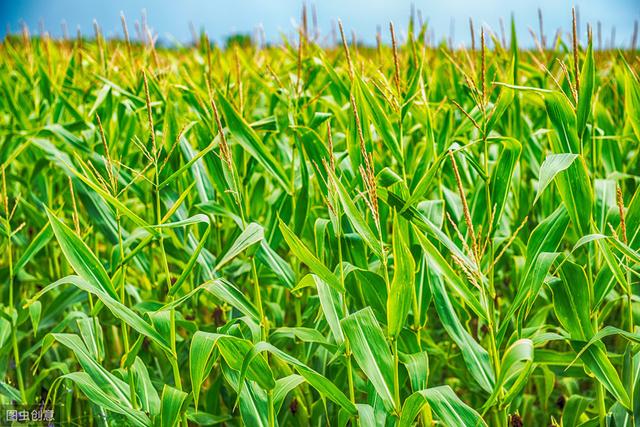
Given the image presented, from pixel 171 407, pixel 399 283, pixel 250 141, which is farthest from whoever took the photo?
pixel 250 141

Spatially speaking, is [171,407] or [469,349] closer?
[171,407]

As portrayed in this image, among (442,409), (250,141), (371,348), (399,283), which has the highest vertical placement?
(250,141)

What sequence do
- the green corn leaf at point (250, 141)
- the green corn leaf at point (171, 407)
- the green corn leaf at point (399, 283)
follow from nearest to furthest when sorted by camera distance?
the green corn leaf at point (399, 283) < the green corn leaf at point (171, 407) < the green corn leaf at point (250, 141)

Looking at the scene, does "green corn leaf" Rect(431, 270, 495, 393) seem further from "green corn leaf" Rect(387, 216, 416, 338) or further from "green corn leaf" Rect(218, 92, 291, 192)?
"green corn leaf" Rect(218, 92, 291, 192)

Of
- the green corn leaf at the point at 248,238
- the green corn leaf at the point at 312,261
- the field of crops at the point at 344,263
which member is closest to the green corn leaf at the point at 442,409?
the field of crops at the point at 344,263

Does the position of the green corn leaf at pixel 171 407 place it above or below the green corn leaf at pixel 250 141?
below

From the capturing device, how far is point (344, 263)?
1.61 m

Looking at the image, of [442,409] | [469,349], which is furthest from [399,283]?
[469,349]

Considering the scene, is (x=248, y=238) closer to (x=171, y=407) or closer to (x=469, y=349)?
(x=171, y=407)

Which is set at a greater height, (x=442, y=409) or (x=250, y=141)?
(x=250, y=141)

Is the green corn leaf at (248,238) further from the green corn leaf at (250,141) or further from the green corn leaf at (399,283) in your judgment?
the green corn leaf at (250,141)

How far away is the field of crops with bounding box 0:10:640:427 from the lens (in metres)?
1.38

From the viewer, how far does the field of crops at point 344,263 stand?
1384mm

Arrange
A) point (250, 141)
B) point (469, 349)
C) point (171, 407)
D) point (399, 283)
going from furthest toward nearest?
1. point (250, 141)
2. point (469, 349)
3. point (171, 407)
4. point (399, 283)
